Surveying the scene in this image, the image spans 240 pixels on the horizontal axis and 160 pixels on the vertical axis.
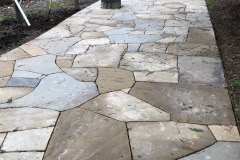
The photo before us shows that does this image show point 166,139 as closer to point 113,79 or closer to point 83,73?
point 113,79

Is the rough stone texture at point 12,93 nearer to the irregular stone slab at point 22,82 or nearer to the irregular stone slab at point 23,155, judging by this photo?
the irregular stone slab at point 22,82

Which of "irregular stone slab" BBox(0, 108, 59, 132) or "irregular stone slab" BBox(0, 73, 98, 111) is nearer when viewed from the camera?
"irregular stone slab" BBox(0, 108, 59, 132)

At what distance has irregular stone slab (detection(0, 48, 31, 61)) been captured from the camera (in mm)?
3812

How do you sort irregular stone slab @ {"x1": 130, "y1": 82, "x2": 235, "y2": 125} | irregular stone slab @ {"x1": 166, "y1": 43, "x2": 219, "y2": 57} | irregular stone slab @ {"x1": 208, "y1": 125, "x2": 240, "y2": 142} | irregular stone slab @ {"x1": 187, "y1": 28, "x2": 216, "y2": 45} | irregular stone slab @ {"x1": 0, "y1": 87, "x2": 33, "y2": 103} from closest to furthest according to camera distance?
irregular stone slab @ {"x1": 208, "y1": 125, "x2": 240, "y2": 142} < irregular stone slab @ {"x1": 130, "y1": 82, "x2": 235, "y2": 125} < irregular stone slab @ {"x1": 0, "y1": 87, "x2": 33, "y2": 103} < irregular stone slab @ {"x1": 166, "y1": 43, "x2": 219, "y2": 57} < irregular stone slab @ {"x1": 187, "y1": 28, "x2": 216, "y2": 45}

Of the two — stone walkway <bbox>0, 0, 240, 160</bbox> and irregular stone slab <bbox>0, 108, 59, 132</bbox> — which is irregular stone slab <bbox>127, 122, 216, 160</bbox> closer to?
stone walkway <bbox>0, 0, 240, 160</bbox>

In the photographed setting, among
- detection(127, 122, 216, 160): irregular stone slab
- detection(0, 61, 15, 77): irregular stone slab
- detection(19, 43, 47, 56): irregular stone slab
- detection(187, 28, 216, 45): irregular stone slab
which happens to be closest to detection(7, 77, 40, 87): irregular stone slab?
detection(0, 61, 15, 77): irregular stone slab

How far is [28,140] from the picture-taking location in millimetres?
2236

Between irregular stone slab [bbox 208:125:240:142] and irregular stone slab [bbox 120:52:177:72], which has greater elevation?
irregular stone slab [bbox 208:125:240:142]

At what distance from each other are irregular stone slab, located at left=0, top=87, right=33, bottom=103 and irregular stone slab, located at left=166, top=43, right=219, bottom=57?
1969 millimetres

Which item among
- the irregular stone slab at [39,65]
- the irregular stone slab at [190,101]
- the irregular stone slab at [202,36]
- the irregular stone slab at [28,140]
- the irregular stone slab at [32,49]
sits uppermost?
the irregular stone slab at [28,140]

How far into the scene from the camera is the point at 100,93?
115 inches

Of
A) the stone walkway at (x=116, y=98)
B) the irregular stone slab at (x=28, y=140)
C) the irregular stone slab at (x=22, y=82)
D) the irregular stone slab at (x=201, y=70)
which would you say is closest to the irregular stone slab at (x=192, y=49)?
the stone walkway at (x=116, y=98)

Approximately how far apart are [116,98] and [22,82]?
1056 millimetres

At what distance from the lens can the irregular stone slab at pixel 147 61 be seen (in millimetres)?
3523
